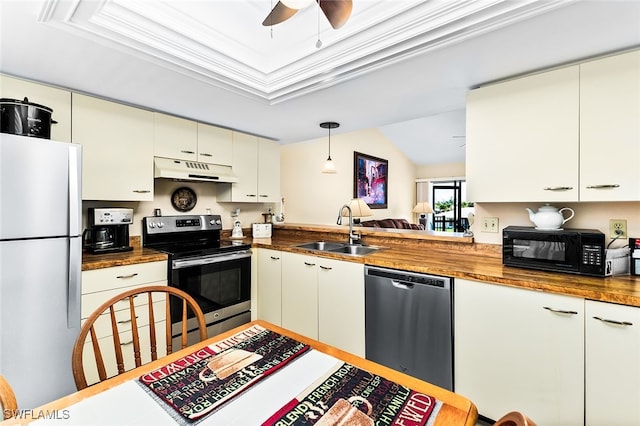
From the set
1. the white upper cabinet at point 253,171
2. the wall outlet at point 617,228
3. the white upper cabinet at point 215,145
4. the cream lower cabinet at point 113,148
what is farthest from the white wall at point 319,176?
the wall outlet at point 617,228

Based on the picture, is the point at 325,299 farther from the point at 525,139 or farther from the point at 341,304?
the point at 525,139

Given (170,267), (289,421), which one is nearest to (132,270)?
(170,267)

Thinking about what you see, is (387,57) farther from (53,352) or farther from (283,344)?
(53,352)

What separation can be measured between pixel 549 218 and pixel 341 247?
1605mm

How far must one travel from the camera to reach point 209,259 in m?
2.46

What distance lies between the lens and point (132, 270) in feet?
6.77

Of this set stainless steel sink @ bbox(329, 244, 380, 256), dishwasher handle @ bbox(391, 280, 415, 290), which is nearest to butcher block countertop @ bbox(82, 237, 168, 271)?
stainless steel sink @ bbox(329, 244, 380, 256)

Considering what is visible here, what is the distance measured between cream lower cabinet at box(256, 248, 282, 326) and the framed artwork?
10.4ft

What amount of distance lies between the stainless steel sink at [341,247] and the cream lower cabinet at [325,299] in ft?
1.19

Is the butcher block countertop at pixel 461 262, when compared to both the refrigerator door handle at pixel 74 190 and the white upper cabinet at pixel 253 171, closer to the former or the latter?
the white upper cabinet at pixel 253 171

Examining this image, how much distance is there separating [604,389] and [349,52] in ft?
6.76

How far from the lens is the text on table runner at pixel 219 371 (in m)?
0.78

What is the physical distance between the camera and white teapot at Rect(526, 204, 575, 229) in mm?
1765

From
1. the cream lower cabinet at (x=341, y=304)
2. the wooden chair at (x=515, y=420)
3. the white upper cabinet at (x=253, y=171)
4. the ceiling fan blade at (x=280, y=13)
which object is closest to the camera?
the wooden chair at (x=515, y=420)
